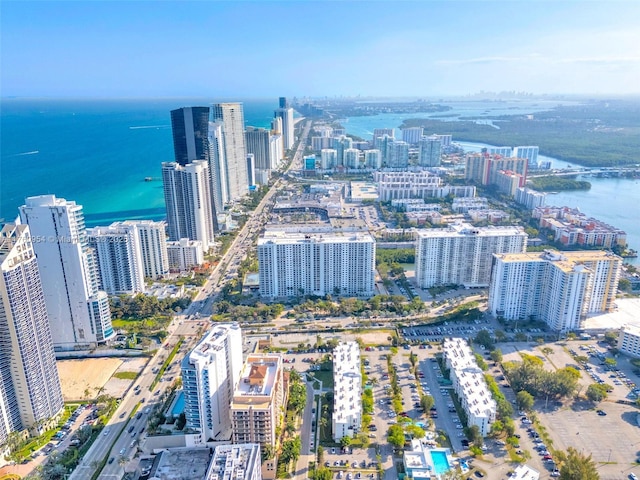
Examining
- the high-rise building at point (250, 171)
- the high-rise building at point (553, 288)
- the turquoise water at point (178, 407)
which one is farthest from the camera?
the high-rise building at point (250, 171)

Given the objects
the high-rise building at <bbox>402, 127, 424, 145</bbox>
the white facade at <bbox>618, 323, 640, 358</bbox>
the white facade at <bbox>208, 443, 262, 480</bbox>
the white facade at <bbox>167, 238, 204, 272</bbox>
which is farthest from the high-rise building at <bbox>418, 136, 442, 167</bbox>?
the white facade at <bbox>208, 443, 262, 480</bbox>

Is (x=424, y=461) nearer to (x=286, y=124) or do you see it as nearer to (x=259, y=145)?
(x=259, y=145)

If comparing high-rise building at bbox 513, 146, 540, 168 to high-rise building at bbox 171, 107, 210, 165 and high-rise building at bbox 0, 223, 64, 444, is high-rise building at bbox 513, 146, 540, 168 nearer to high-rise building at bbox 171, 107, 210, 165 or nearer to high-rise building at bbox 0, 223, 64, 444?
high-rise building at bbox 171, 107, 210, 165

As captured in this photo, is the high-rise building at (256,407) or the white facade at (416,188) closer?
the high-rise building at (256,407)

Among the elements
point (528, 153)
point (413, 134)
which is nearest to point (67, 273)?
point (528, 153)

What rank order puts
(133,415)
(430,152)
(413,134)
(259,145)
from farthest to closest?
(413,134)
(430,152)
(259,145)
(133,415)

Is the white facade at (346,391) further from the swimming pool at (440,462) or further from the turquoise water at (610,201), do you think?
the turquoise water at (610,201)

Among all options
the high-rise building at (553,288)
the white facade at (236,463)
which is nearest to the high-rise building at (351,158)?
the high-rise building at (553,288)

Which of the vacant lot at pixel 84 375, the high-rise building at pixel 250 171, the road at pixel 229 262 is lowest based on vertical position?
the vacant lot at pixel 84 375
